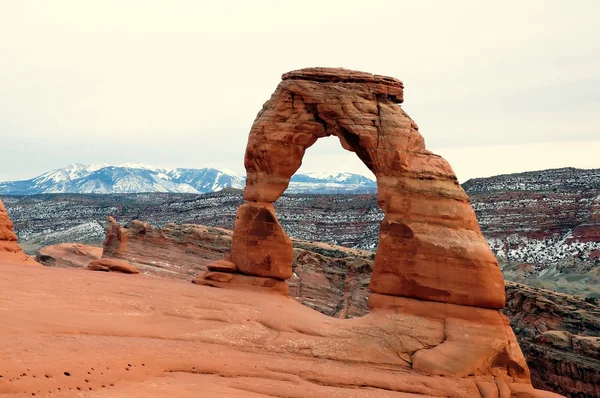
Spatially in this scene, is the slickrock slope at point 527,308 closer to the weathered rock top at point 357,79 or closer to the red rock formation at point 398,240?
the red rock formation at point 398,240

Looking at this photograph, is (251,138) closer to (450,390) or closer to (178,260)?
(450,390)

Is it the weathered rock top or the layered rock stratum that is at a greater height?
the weathered rock top

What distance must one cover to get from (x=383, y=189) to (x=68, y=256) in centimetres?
2603

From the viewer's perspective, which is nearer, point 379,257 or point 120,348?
point 120,348

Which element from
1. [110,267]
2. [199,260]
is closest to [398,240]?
[110,267]

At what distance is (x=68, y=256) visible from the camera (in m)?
40.4

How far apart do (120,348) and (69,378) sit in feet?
7.70

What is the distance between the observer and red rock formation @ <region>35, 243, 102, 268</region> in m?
39.4

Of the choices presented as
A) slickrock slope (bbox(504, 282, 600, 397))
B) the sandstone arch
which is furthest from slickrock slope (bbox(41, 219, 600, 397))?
the sandstone arch

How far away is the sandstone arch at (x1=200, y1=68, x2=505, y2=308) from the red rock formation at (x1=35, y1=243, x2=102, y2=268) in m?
18.4

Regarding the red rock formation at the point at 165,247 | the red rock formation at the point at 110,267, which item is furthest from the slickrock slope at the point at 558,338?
the red rock formation at the point at 110,267

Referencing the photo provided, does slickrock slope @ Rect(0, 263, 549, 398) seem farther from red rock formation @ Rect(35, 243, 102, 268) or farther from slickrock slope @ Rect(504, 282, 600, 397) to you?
red rock formation @ Rect(35, 243, 102, 268)

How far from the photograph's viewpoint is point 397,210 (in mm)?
20297

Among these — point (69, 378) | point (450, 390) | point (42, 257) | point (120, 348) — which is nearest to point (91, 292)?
point (120, 348)
